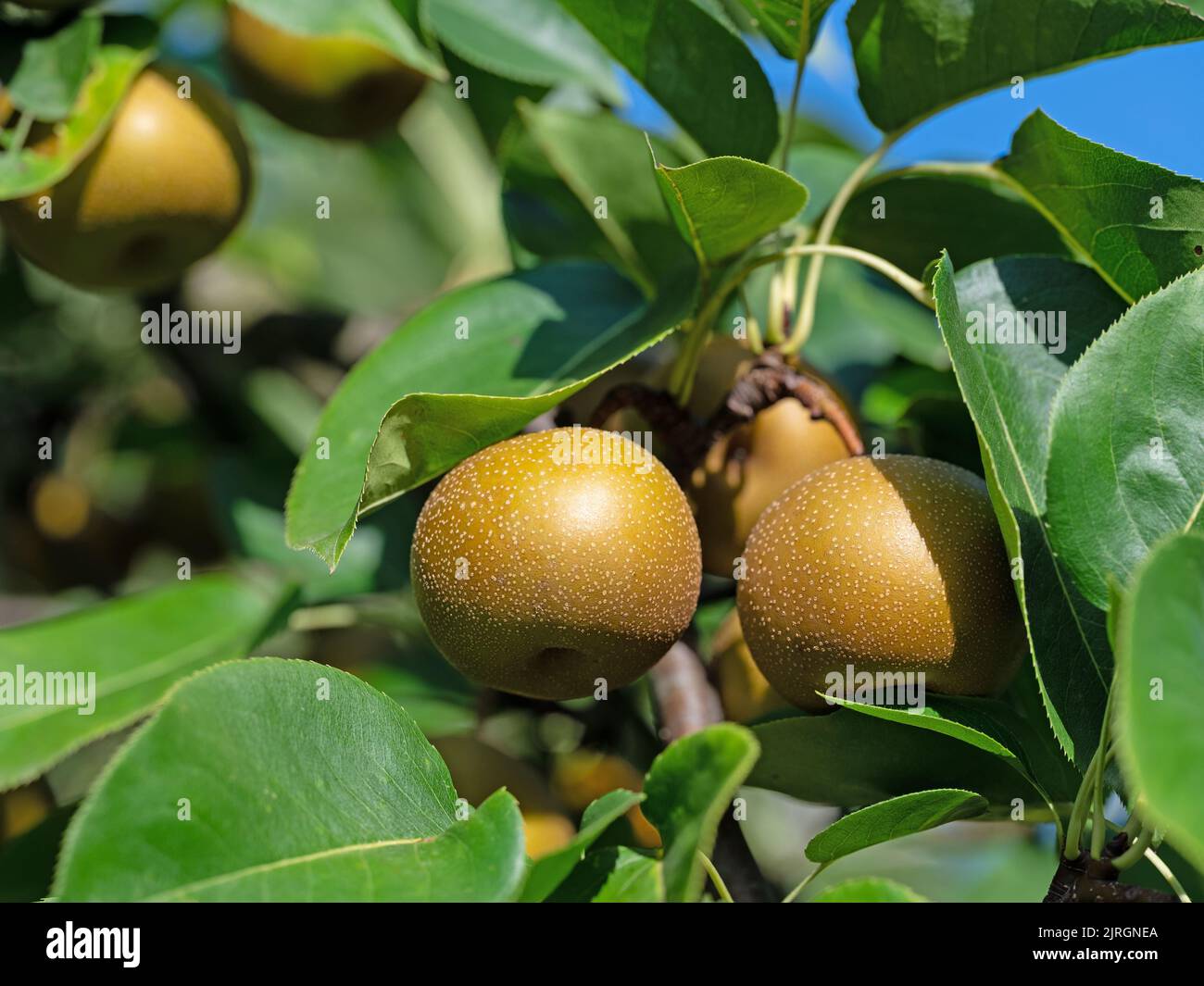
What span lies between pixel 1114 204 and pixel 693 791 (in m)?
0.80

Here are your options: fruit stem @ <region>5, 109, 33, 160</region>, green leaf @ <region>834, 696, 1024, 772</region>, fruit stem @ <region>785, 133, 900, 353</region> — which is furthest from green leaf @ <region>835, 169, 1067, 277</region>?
fruit stem @ <region>5, 109, 33, 160</region>

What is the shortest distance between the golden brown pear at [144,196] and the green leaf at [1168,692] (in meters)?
1.45

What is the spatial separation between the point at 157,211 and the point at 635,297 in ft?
2.29

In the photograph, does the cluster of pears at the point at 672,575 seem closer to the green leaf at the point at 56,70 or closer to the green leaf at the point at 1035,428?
the green leaf at the point at 1035,428

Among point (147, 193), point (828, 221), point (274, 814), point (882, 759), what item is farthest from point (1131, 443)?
point (147, 193)

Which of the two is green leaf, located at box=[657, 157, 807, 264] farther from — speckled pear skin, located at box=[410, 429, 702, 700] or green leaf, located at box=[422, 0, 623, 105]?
green leaf, located at box=[422, 0, 623, 105]

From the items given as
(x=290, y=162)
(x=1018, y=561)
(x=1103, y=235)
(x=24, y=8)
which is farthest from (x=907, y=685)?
(x=290, y=162)

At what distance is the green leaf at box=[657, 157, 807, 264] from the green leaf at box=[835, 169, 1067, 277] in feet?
1.25

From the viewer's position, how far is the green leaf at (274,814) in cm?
90

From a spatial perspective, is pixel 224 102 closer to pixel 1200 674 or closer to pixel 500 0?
pixel 500 0

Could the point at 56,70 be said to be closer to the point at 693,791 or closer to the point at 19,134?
the point at 19,134

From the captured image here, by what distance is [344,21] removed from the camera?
1.73 m

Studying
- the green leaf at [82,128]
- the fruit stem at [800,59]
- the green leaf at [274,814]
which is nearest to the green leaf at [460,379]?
the green leaf at [274,814]

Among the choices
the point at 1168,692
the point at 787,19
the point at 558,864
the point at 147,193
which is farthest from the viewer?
the point at 147,193
